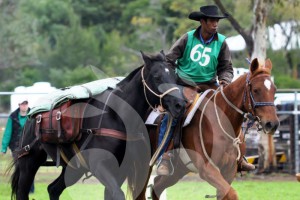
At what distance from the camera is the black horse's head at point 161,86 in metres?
8.94

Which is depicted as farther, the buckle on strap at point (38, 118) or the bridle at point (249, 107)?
the buckle on strap at point (38, 118)

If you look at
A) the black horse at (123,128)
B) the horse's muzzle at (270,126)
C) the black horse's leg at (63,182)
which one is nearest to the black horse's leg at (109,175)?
the black horse at (123,128)

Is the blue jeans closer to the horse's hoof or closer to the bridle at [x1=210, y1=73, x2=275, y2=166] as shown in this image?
the bridle at [x1=210, y1=73, x2=275, y2=166]

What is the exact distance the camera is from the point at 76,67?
51.2 m

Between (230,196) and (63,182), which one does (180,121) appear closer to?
(230,196)

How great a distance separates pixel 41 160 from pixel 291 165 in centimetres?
934

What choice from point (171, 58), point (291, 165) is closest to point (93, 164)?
point (171, 58)

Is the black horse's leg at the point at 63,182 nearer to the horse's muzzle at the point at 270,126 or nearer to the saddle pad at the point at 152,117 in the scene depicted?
the saddle pad at the point at 152,117

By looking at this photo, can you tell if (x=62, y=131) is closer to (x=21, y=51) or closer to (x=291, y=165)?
(x=291, y=165)

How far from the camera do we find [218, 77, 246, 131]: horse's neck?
9.59 m

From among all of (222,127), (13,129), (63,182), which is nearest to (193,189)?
(13,129)

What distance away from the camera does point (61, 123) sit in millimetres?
9719

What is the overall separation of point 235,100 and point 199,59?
0.92 metres

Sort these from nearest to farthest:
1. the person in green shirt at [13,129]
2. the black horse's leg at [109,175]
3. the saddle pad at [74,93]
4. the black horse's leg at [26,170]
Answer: the black horse's leg at [109,175]
the saddle pad at [74,93]
the black horse's leg at [26,170]
the person in green shirt at [13,129]
